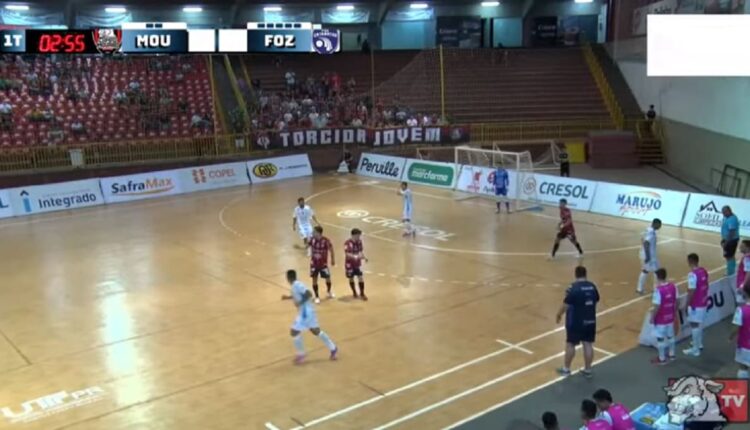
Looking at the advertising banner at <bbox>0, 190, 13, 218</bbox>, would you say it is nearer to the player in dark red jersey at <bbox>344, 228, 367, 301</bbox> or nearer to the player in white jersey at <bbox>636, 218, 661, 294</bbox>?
the player in dark red jersey at <bbox>344, 228, 367, 301</bbox>

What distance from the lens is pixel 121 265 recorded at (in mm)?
20672

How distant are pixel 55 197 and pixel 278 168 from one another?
10.2 m

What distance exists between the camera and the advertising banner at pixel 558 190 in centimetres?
2694

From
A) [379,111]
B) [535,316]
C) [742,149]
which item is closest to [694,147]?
[742,149]

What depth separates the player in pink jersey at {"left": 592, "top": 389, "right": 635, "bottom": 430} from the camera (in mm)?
8828

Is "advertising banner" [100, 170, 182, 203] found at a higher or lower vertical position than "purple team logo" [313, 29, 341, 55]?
lower

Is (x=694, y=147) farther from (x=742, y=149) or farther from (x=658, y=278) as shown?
(x=658, y=278)

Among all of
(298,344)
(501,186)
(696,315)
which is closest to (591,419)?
(696,315)

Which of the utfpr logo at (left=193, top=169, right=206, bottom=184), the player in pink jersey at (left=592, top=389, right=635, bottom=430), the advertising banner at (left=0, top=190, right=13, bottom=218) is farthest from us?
the utfpr logo at (left=193, top=169, right=206, bottom=184)

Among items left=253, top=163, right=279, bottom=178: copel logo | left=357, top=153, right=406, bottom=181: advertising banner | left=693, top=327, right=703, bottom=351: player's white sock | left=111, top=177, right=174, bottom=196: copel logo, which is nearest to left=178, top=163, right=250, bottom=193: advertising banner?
left=253, top=163, right=279, bottom=178: copel logo

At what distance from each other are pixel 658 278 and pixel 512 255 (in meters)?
8.19

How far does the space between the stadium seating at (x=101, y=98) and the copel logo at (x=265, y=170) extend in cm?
455

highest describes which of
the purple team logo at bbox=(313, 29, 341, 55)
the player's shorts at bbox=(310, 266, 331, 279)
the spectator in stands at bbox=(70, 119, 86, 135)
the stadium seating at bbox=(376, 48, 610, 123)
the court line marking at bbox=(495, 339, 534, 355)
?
the purple team logo at bbox=(313, 29, 341, 55)

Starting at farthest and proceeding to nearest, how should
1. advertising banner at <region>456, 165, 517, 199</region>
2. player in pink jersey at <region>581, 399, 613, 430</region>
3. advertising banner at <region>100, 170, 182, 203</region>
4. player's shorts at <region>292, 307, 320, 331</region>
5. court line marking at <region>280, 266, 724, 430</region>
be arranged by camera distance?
advertising banner at <region>100, 170, 182, 203</region>, advertising banner at <region>456, 165, 517, 199</region>, player's shorts at <region>292, 307, 320, 331</region>, court line marking at <region>280, 266, 724, 430</region>, player in pink jersey at <region>581, 399, 613, 430</region>
